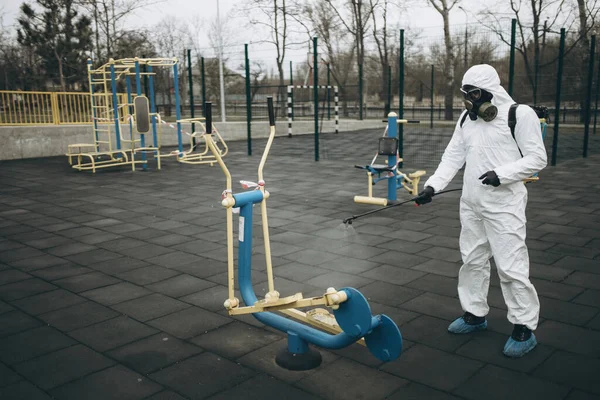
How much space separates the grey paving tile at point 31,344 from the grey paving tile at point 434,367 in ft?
6.70

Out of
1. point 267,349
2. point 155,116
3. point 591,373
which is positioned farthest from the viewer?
point 155,116

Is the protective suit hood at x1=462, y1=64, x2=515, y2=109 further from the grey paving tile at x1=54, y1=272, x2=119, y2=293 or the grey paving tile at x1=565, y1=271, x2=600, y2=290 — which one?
the grey paving tile at x1=54, y1=272, x2=119, y2=293

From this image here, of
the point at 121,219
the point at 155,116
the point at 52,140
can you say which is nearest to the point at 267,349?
the point at 121,219

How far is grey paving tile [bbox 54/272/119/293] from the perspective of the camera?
449 cm

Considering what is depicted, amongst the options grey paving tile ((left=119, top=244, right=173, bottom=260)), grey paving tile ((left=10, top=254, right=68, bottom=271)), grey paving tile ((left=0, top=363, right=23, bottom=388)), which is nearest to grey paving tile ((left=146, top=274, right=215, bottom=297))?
grey paving tile ((left=119, top=244, right=173, bottom=260))

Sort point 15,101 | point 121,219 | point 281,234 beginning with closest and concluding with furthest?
point 281,234, point 121,219, point 15,101

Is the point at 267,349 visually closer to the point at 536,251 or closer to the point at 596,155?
the point at 536,251

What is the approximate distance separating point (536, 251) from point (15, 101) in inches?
516

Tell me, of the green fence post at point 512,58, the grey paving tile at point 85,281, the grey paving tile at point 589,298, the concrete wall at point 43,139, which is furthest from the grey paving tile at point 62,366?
the concrete wall at point 43,139

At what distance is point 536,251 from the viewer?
530 centimetres

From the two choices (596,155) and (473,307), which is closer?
(473,307)

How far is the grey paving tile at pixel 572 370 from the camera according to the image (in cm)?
288

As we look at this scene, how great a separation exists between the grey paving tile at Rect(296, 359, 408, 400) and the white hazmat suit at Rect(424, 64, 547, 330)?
0.87m

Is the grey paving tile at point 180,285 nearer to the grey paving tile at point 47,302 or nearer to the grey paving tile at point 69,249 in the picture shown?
the grey paving tile at point 47,302
